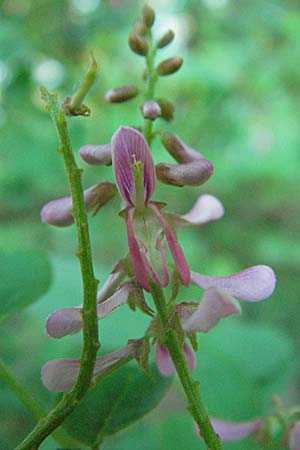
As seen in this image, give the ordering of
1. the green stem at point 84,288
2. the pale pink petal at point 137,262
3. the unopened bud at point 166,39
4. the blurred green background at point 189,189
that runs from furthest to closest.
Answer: the blurred green background at point 189,189 → the unopened bud at point 166,39 → the pale pink petal at point 137,262 → the green stem at point 84,288

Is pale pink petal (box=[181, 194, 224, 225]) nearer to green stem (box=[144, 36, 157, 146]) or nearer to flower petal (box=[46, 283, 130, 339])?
green stem (box=[144, 36, 157, 146])

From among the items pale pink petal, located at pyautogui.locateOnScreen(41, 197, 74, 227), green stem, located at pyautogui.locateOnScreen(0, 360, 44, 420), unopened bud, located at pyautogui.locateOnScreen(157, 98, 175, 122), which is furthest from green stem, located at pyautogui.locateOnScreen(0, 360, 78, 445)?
unopened bud, located at pyautogui.locateOnScreen(157, 98, 175, 122)

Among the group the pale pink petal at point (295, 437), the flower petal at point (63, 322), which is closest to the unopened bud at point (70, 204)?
the flower petal at point (63, 322)

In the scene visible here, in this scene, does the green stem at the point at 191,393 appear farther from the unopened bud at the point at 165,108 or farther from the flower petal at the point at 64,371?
the unopened bud at the point at 165,108

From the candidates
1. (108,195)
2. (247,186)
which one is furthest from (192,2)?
(108,195)

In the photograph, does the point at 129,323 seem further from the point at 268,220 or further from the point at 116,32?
the point at 268,220

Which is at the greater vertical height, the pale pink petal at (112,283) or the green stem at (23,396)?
the pale pink petal at (112,283)
